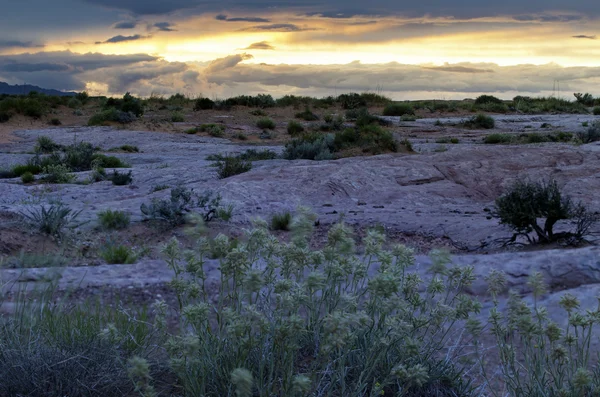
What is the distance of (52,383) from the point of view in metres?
3.39

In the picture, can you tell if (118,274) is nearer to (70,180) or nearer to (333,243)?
(333,243)

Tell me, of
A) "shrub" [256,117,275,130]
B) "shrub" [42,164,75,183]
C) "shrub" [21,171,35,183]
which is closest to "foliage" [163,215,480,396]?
"shrub" [42,164,75,183]

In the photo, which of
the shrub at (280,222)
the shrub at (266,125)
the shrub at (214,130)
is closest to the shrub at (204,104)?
the shrub at (266,125)

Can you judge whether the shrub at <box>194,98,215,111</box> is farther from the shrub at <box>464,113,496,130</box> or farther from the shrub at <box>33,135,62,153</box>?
the shrub at <box>33,135,62,153</box>

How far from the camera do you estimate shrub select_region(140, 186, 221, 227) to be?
31.2ft

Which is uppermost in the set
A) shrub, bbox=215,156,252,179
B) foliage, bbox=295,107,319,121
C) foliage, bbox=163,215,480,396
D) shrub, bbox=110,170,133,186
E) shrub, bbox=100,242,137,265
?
foliage, bbox=163,215,480,396

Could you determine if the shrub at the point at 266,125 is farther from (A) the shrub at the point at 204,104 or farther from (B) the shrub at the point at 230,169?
(B) the shrub at the point at 230,169

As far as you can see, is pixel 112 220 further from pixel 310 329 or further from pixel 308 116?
pixel 308 116

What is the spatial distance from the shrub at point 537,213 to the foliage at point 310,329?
511cm

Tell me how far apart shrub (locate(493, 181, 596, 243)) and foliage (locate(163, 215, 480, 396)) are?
511 centimetres

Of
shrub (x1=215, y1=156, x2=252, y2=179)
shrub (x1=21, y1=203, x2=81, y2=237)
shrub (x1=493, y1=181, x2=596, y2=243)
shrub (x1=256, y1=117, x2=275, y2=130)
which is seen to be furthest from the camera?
shrub (x1=256, y1=117, x2=275, y2=130)

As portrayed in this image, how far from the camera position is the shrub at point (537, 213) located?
8.27m

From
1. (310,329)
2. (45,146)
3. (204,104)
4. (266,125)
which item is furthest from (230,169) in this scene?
(204,104)

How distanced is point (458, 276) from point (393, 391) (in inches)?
26.7
